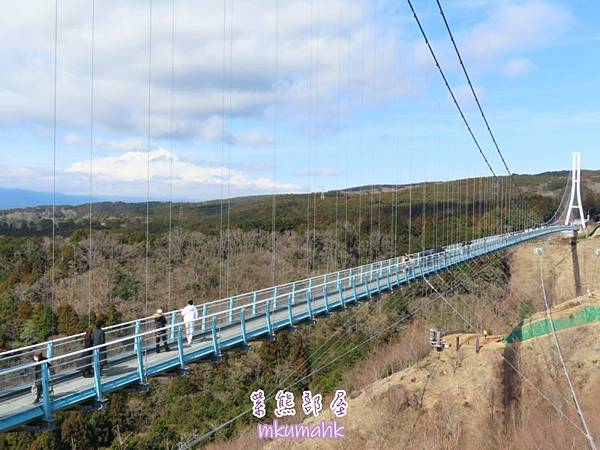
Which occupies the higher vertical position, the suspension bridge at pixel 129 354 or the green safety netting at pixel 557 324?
the suspension bridge at pixel 129 354

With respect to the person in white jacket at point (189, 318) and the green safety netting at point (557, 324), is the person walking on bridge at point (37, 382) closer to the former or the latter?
the person in white jacket at point (189, 318)

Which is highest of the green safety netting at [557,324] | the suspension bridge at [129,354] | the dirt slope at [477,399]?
the suspension bridge at [129,354]

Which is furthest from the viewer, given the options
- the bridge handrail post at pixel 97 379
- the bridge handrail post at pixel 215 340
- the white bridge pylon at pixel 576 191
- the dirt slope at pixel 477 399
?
the white bridge pylon at pixel 576 191

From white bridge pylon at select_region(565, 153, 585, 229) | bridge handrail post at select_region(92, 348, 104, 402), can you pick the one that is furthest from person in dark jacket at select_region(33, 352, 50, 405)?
white bridge pylon at select_region(565, 153, 585, 229)

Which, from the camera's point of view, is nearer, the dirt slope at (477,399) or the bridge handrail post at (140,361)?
the bridge handrail post at (140,361)

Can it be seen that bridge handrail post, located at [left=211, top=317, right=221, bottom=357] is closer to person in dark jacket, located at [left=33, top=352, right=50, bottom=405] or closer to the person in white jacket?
the person in white jacket

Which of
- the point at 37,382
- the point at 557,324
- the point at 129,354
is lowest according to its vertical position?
the point at 557,324

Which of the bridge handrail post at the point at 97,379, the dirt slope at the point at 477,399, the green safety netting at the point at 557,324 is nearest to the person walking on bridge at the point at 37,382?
the bridge handrail post at the point at 97,379

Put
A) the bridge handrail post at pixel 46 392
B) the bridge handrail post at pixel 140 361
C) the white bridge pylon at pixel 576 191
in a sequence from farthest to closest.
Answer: the white bridge pylon at pixel 576 191 → the bridge handrail post at pixel 140 361 → the bridge handrail post at pixel 46 392

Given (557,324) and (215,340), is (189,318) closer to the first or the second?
(215,340)

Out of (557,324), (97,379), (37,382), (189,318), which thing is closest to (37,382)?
(37,382)

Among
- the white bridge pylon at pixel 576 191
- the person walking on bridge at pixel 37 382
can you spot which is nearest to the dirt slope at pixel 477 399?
the person walking on bridge at pixel 37 382

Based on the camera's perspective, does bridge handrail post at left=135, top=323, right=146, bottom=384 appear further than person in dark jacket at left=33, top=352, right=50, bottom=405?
Yes

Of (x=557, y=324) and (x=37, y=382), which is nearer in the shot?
(x=37, y=382)
